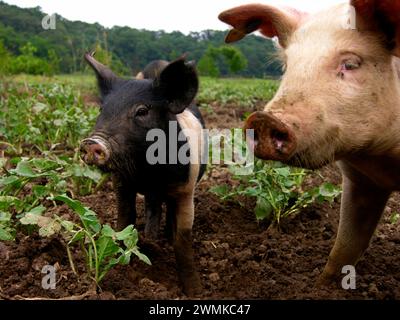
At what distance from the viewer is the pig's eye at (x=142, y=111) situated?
331 cm

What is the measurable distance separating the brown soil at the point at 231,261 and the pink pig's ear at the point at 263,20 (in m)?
1.39

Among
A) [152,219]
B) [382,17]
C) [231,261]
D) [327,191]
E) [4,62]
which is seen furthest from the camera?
[4,62]

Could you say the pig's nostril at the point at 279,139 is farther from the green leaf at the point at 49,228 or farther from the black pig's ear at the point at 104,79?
the black pig's ear at the point at 104,79

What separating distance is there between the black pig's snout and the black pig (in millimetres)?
55

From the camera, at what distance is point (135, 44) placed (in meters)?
29.2

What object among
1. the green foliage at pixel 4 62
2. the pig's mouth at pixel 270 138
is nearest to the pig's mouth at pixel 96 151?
the pig's mouth at pixel 270 138

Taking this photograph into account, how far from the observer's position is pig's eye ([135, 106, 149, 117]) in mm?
3314

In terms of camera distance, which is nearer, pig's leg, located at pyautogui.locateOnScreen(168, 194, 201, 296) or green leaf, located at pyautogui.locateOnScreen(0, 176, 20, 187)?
green leaf, located at pyautogui.locateOnScreen(0, 176, 20, 187)

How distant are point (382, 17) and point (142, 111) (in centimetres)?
145

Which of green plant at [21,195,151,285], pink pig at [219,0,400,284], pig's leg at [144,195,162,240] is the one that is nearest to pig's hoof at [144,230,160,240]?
pig's leg at [144,195,162,240]

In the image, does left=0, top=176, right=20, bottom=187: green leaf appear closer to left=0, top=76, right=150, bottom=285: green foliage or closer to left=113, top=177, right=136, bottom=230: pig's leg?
left=0, top=76, right=150, bottom=285: green foliage

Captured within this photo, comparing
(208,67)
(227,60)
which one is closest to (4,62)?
(208,67)

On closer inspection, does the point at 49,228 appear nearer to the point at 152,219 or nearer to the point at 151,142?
the point at 151,142

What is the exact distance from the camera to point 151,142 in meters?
3.36
